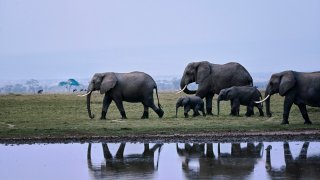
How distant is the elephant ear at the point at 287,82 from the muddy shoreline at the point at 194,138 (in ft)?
10.6

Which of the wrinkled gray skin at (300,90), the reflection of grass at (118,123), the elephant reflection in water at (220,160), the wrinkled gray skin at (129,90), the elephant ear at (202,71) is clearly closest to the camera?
the elephant reflection in water at (220,160)

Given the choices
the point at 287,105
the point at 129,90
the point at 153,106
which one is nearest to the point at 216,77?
the point at 153,106

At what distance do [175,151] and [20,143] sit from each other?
275 inches

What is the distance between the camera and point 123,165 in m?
23.4

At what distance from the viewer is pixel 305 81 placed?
112 ft

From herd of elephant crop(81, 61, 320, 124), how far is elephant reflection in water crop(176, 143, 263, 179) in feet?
23.5

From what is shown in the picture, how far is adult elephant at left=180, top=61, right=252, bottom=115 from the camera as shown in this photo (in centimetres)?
4250

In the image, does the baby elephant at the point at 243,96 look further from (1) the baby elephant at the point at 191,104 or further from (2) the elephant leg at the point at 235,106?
(1) the baby elephant at the point at 191,104

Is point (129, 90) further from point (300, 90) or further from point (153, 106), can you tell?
point (300, 90)

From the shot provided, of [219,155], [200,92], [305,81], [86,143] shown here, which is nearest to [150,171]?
[219,155]

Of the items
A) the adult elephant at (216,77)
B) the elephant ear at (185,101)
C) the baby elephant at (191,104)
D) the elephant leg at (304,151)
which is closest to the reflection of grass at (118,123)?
the baby elephant at (191,104)

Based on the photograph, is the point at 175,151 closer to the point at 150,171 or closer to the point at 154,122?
the point at 150,171

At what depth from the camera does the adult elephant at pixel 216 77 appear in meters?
42.5

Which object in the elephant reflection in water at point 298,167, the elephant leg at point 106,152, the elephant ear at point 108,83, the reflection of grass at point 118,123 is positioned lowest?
the reflection of grass at point 118,123
